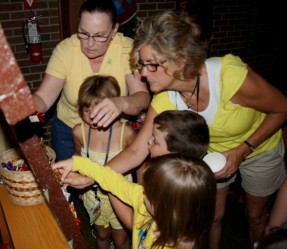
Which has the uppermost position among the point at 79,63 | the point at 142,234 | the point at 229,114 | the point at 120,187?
the point at 79,63

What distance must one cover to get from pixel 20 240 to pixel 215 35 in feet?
13.3

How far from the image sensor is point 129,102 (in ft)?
7.13

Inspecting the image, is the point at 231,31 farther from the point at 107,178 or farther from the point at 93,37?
the point at 107,178

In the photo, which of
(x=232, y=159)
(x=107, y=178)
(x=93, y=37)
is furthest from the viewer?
(x=93, y=37)

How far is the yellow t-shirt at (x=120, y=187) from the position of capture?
173 cm

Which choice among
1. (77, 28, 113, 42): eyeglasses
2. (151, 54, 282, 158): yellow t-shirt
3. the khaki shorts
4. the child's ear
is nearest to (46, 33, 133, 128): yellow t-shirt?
(77, 28, 113, 42): eyeglasses

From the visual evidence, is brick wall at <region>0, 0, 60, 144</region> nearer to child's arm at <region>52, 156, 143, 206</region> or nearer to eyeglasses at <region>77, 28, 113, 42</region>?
eyeglasses at <region>77, 28, 113, 42</region>

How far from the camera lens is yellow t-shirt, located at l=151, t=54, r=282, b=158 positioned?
1859 millimetres

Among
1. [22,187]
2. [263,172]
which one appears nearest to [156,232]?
[22,187]

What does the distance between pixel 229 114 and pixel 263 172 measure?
0.62m

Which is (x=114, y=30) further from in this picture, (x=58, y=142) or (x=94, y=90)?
(x=58, y=142)

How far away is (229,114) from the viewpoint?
6.38 ft

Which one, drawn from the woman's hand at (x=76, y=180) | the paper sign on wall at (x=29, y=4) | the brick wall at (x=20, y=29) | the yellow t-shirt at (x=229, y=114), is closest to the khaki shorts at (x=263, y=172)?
the yellow t-shirt at (x=229, y=114)

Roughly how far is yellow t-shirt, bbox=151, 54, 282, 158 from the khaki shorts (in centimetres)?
6
